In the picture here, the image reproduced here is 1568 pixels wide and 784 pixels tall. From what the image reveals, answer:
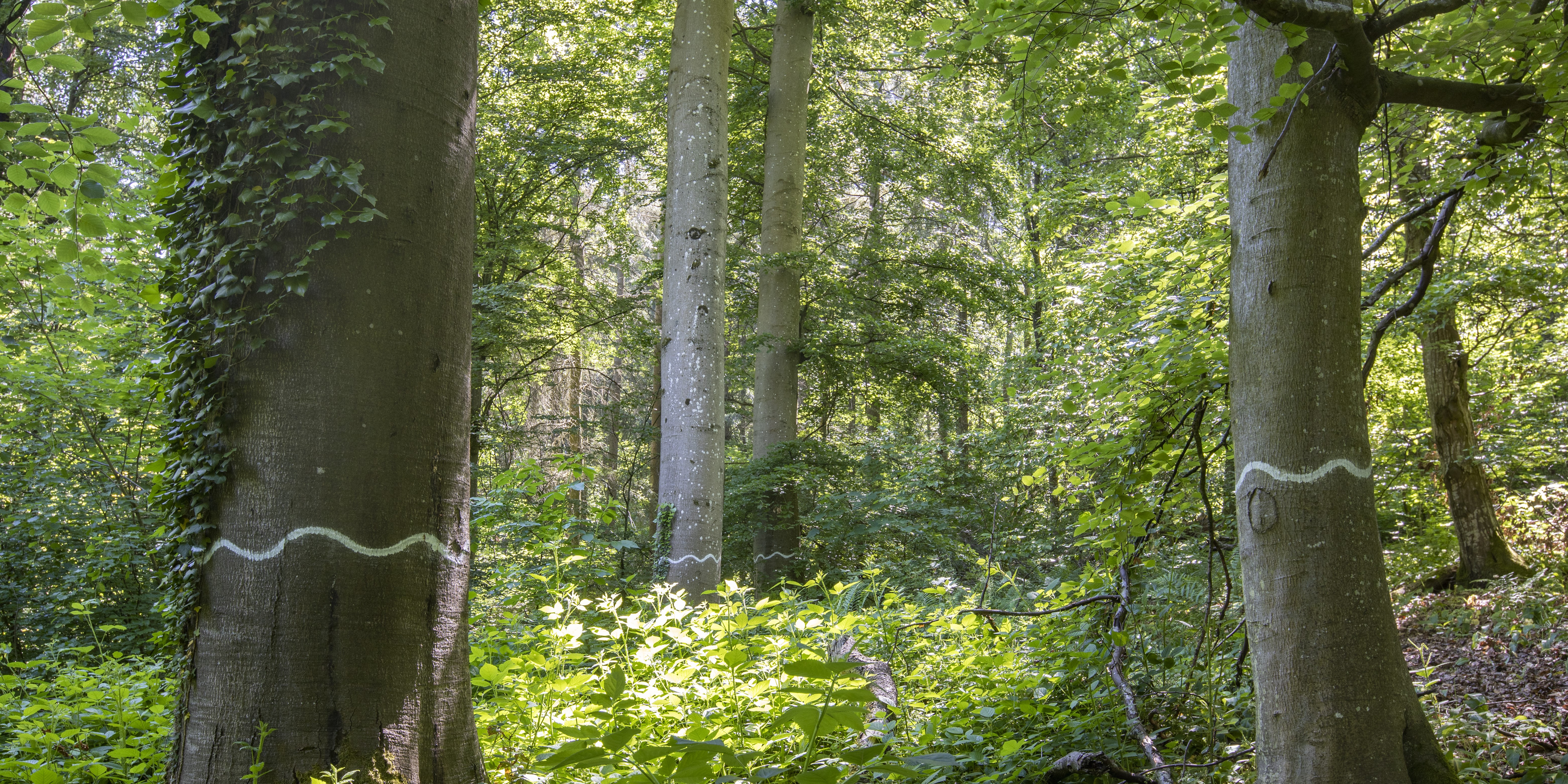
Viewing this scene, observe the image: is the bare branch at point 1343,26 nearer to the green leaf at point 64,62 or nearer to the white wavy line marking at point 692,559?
the green leaf at point 64,62

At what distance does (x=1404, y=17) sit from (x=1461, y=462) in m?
7.94

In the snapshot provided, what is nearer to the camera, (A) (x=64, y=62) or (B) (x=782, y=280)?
(A) (x=64, y=62)

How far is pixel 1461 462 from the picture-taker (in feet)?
26.6

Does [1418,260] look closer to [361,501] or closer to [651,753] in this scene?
[651,753]

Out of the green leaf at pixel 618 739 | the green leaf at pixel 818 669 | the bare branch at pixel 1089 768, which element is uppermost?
the green leaf at pixel 818 669

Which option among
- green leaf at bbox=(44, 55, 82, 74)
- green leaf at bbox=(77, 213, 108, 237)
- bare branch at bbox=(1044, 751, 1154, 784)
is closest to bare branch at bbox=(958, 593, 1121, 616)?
bare branch at bbox=(1044, 751, 1154, 784)

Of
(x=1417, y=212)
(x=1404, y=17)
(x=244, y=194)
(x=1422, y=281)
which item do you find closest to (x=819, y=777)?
(x=244, y=194)

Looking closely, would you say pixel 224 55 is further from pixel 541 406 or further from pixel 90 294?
pixel 541 406

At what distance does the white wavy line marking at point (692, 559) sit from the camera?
667 centimetres

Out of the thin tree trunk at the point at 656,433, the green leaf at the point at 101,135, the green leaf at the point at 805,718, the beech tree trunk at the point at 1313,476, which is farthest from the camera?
the thin tree trunk at the point at 656,433

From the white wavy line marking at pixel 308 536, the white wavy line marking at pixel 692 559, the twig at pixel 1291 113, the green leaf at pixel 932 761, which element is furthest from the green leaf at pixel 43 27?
the white wavy line marking at pixel 692 559

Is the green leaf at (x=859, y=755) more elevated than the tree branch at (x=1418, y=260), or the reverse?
the tree branch at (x=1418, y=260)

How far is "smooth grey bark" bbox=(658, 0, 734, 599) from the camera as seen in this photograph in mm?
6746

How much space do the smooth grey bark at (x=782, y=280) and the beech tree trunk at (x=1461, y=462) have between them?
684 centimetres
